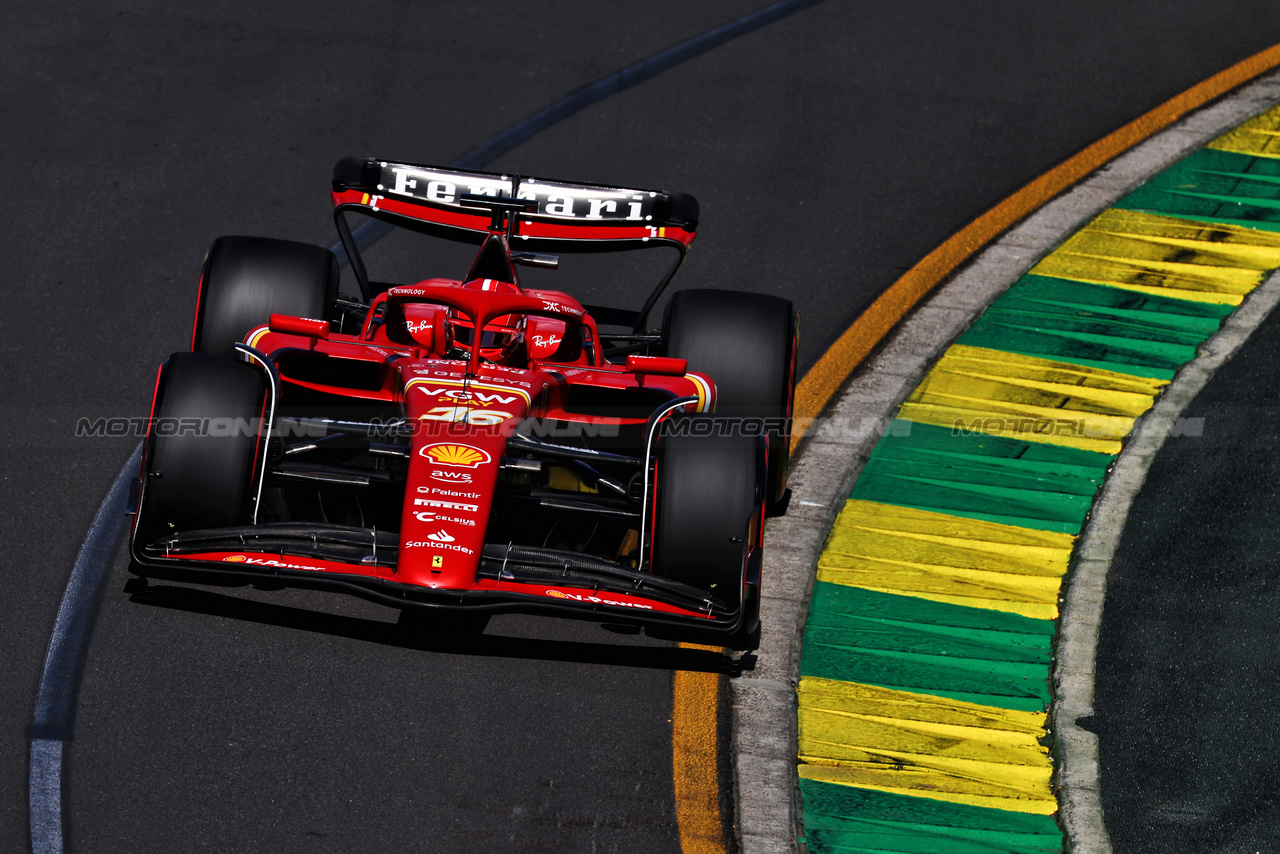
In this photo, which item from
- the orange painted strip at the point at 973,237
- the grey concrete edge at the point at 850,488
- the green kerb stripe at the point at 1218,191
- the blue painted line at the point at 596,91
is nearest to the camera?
the grey concrete edge at the point at 850,488

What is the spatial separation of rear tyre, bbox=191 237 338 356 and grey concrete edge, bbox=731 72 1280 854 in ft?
8.40

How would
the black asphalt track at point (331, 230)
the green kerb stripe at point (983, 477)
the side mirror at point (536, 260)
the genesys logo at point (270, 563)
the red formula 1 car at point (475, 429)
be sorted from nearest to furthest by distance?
the genesys logo at point (270, 563)
the red formula 1 car at point (475, 429)
the black asphalt track at point (331, 230)
the side mirror at point (536, 260)
the green kerb stripe at point (983, 477)

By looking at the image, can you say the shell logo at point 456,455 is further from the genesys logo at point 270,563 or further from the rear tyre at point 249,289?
the rear tyre at point 249,289

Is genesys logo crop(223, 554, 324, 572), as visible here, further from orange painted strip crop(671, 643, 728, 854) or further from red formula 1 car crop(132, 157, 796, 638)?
orange painted strip crop(671, 643, 728, 854)

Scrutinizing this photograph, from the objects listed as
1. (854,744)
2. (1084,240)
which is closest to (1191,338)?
(1084,240)

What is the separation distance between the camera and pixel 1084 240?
895cm

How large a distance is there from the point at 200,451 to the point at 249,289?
55.6 inches

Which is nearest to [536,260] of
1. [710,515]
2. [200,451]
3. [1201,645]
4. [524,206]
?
[524,206]

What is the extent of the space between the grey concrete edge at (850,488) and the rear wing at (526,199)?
147 cm

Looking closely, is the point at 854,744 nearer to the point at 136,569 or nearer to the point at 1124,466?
the point at 1124,466

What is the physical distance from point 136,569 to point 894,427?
159 inches

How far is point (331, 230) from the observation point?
8.50m

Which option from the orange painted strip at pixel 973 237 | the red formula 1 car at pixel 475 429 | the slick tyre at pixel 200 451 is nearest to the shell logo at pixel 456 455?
the red formula 1 car at pixel 475 429

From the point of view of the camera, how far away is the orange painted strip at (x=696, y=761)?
5.34 metres
